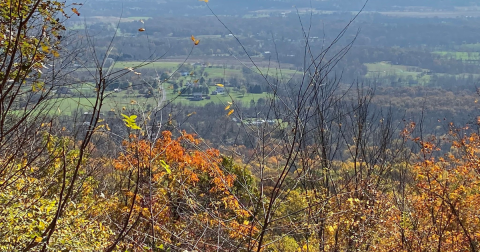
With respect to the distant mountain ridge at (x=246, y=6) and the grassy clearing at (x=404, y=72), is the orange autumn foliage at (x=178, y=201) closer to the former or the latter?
the grassy clearing at (x=404, y=72)

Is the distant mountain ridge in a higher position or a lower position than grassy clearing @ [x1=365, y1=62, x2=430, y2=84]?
higher

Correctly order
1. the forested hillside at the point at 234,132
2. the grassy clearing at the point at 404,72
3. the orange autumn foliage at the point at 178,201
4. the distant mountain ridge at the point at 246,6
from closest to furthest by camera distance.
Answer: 1. the forested hillside at the point at 234,132
2. the orange autumn foliage at the point at 178,201
3. the grassy clearing at the point at 404,72
4. the distant mountain ridge at the point at 246,6

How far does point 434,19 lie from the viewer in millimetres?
132375

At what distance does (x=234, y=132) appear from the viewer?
61.6ft

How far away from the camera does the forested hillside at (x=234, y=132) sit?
3266 mm

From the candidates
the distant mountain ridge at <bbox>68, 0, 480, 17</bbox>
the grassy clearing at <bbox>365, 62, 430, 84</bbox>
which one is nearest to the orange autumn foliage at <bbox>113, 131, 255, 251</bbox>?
the grassy clearing at <bbox>365, 62, 430, 84</bbox>

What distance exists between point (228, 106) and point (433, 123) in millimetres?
38223

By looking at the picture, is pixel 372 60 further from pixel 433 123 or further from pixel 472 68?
pixel 433 123

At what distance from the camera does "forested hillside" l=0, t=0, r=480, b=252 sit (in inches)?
129

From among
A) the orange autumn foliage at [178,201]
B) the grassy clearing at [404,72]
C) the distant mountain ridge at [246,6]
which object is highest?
the distant mountain ridge at [246,6]

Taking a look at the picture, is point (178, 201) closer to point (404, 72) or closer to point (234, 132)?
point (234, 132)

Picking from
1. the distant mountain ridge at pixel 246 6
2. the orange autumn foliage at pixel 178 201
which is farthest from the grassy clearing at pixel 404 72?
the orange autumn foliage at pixel 178 201

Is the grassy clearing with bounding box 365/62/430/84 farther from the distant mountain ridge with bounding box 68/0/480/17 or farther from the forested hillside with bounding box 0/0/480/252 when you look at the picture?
the distant mountain ridge with bounding box 68/0/480/17

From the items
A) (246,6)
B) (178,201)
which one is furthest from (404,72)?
(178,201)
